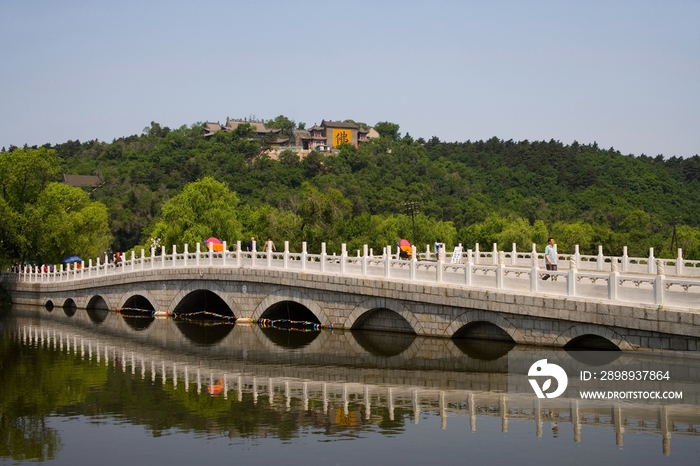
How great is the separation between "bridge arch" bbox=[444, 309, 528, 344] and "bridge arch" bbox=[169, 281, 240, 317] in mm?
10060

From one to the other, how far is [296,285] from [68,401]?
991 centimetres

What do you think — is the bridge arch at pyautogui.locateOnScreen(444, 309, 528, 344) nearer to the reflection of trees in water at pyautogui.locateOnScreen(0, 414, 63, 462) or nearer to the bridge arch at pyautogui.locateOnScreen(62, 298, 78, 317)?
the reflection of trees in water at pyautogui.locateOnScreen(0, 414, 63, 462)

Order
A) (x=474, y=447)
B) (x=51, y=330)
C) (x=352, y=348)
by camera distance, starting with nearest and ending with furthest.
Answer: (x=474, y=447)
(x=352, y=348)
(x=51, y=330)

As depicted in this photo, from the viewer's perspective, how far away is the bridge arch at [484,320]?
19047 millimetres

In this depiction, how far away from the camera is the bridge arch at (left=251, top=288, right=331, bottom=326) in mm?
25047

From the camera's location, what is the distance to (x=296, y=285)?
2545 centimetres

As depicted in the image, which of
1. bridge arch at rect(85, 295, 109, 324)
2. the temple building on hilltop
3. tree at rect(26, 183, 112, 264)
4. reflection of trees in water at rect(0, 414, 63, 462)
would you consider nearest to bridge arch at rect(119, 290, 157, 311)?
bridge arch at rect(85, 295, 109, 324)

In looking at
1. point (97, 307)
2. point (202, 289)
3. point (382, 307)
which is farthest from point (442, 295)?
point (97, 307)

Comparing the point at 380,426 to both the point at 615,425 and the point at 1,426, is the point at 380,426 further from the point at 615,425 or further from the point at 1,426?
the point at 1,426

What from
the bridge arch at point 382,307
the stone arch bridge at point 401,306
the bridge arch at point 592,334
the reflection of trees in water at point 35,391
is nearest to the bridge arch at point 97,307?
the stone arch bridge at point 401,306

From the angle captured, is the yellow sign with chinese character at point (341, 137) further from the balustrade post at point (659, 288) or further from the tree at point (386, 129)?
the balustrade post at point (659, 288)

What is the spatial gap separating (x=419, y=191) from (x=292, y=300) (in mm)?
60984

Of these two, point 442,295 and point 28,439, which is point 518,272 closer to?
point 442,295

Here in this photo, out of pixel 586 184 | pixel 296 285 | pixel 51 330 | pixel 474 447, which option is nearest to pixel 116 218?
pixel 586 184
